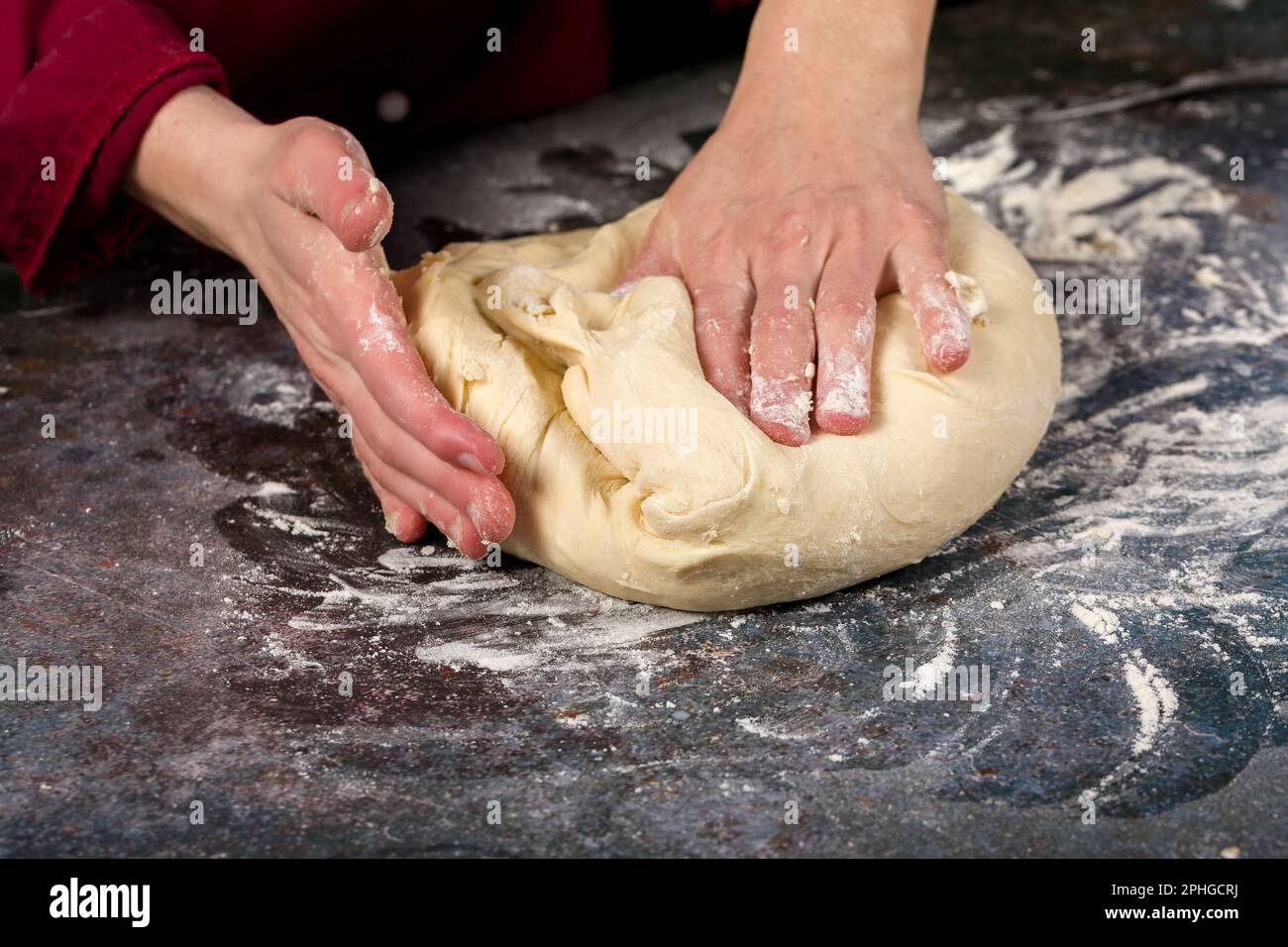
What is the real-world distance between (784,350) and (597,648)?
466 mm

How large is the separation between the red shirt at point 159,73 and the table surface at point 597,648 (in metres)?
0.25

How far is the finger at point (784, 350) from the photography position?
1658 millimetres

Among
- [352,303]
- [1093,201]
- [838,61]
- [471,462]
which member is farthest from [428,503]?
[1093,201]

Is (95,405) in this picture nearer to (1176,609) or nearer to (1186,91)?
(1176,609)

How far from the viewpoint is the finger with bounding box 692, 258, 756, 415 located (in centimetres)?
173

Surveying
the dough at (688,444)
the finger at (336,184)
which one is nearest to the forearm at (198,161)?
the finger at (336,184)

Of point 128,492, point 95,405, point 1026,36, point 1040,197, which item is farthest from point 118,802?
point 1026,36

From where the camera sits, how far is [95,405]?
219 centimetres

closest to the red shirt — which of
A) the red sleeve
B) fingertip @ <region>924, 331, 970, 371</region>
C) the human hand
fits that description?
the red sleeve

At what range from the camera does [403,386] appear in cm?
163

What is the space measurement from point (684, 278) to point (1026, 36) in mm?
2433

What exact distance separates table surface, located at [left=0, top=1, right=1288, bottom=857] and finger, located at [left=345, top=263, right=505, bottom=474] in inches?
9.6
